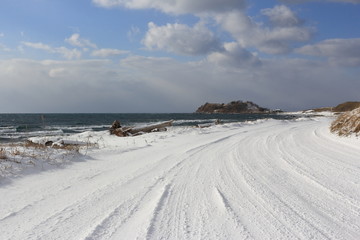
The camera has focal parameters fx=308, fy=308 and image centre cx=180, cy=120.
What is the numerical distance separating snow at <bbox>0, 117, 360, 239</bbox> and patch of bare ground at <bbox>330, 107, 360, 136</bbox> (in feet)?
17.4

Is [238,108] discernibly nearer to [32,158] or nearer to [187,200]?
[32,158]

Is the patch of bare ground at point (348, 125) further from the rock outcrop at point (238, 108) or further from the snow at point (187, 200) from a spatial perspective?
the rock outcrop at point (238, 108)

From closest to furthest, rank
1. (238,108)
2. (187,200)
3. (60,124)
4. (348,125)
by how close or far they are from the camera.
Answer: (187,200)
(348,125)
(60,124)
(238,108)

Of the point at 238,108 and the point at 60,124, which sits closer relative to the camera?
the point at 60,124

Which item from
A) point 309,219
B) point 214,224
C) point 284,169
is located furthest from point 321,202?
point 284,169

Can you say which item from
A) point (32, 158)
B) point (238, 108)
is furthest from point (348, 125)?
point (238, 108)

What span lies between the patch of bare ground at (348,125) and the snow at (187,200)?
530 centimetres

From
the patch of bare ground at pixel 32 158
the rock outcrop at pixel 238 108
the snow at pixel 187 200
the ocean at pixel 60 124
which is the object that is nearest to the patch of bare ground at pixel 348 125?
the snow at pixel 187 200

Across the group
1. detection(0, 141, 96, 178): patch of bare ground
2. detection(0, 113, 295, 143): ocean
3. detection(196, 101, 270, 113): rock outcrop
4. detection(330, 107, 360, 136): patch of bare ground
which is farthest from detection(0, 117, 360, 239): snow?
detection(196, 101, 270, 113): rock outcrop

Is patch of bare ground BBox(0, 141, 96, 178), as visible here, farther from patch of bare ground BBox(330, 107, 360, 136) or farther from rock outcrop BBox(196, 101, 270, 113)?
rock outcrop BBox(196, 101, 270, 113)

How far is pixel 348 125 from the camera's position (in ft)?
44.3

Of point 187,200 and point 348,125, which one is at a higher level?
point 348,125

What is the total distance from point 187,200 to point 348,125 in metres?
11.5

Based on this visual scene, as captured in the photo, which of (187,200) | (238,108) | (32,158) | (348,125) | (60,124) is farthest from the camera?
(238,108)
